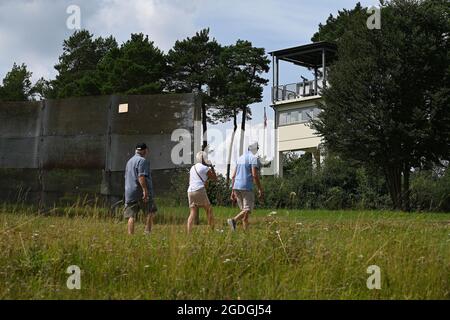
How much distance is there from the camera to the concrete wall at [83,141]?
711 inches

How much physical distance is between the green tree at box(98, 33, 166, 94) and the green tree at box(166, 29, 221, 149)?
96cm

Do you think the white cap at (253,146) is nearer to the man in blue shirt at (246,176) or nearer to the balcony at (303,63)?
the man in blue shirt at (246,176)

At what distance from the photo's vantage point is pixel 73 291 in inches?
287

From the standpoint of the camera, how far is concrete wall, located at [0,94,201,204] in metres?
18.1

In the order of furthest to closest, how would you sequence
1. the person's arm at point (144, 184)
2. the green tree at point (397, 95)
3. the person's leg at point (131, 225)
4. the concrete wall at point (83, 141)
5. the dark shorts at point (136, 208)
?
the green tree at point (397, 95)
the concrete wall at point (83, 141)
the person's arm at point (144, 184)
the dark shorts at point (136, 208)
the person's leg at point (131, 225)

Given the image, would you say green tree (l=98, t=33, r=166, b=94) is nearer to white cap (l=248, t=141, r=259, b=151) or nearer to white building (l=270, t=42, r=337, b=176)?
white building (l=270, t=42, r=337, b=176)

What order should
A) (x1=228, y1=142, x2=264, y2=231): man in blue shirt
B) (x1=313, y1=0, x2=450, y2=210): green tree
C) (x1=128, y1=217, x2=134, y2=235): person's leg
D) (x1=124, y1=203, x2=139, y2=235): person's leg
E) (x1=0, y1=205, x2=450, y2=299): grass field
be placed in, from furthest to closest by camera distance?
(x1=313, y1=0, x2=450, y2=210): green tree → (x1=228, y1=142, x2=264, y2=231): man in blue shirt → (x1=124, y1=203, x2=139, y2=235): person's leg → (x1=128, y1=217, x2=134, y2=235): person's leg → (x1=0, y1=205, x2=450, y2=299): grass field

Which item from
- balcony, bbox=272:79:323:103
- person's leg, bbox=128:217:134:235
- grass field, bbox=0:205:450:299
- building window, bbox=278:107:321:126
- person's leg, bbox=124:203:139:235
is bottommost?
grass field, bbox=0:205:450:299

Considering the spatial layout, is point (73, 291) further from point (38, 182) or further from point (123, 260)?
point (38, 182)

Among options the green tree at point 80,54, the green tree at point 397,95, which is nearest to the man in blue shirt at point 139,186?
the green tree at point 397,95

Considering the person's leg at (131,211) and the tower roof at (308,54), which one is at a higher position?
the tower roof at (308,54)

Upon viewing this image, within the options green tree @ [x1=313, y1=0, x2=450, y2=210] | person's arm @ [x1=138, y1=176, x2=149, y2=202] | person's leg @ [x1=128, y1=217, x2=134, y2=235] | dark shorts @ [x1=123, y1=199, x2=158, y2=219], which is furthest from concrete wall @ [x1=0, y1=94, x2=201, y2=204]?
green tree @ [x1=313, y1=0, x2=450, y2=210]

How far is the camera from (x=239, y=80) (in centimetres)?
5772

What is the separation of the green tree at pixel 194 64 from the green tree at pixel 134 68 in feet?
3.15
